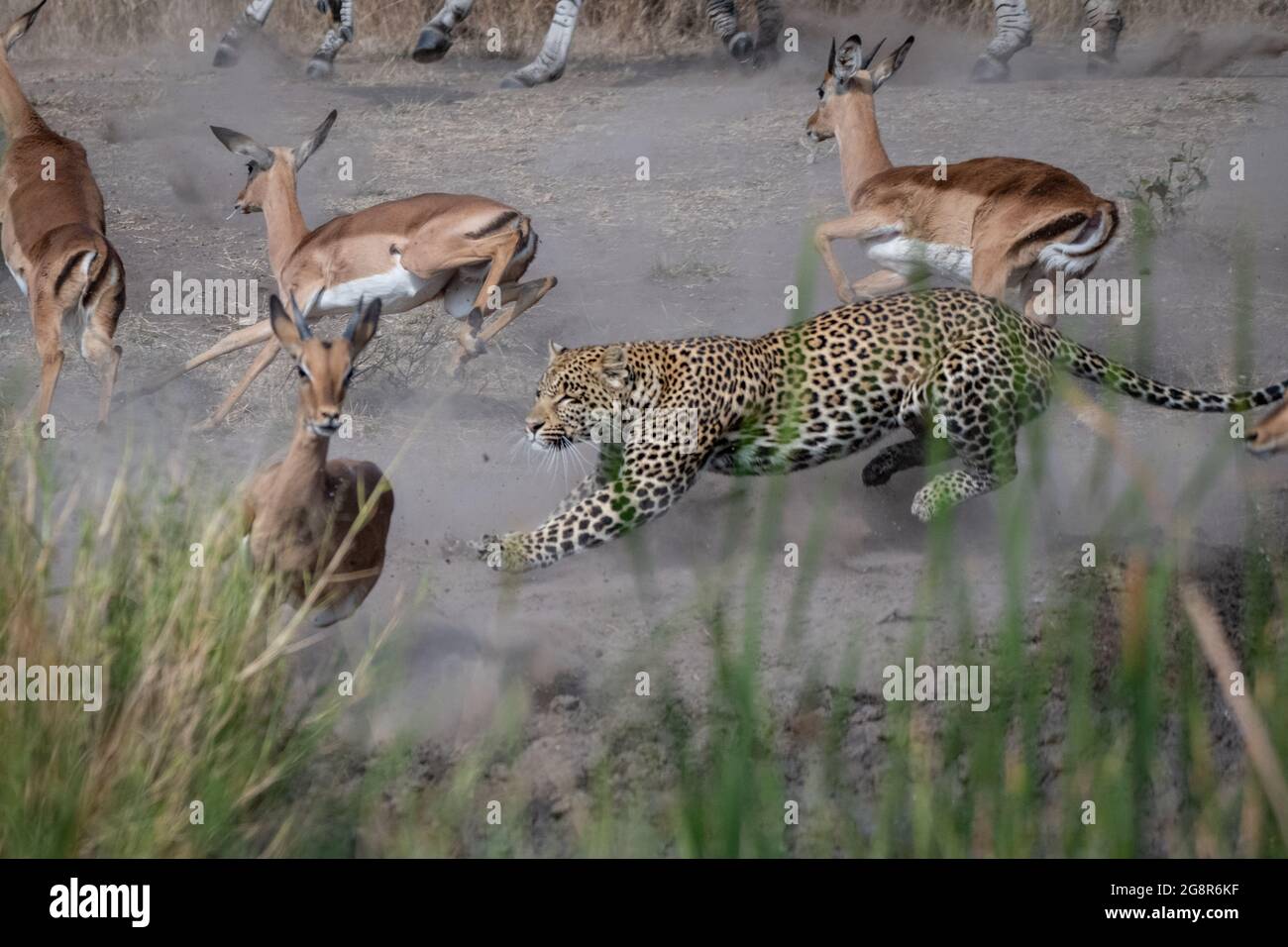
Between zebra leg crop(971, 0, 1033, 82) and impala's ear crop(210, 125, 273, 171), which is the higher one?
zebra leg crop(971, 0, 1033, 82)

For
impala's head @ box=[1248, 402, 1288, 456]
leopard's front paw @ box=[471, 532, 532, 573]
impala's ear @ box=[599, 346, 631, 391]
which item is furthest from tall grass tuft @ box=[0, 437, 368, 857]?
impala's head @ box=[1248, 402, 1288, 456]

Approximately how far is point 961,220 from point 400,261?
302 centimetres

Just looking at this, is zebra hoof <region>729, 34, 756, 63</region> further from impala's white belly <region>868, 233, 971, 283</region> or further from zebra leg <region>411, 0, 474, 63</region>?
impala's white belly <region>868, 233, 971, 283</region>

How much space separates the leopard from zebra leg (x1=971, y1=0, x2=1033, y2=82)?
18.2ft

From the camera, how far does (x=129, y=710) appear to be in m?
6.30

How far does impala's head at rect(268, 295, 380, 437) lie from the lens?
26.1ft

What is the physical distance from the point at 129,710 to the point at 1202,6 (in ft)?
39.5

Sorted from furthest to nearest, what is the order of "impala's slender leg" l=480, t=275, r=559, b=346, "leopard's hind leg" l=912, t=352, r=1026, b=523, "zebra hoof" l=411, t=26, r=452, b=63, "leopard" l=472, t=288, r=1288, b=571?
"zebra hoof" l=411, t=26, r=452, b=63 < "impala's slender leg" l=480, t=275, r=559, b=346 < "leopard's hind leg" l=912, t=352, r=1026, b=523 < "leopard" l=472, t=288, r=1288, b=571

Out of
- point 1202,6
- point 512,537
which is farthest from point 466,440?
point 1202,6

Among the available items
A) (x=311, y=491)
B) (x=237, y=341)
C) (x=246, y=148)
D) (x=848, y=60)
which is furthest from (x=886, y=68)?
(x=311, y=491)

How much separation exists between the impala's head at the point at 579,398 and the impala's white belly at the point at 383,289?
171cm

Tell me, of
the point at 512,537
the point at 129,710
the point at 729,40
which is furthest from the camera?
the point at 729,40

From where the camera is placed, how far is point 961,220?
10742 millimetres

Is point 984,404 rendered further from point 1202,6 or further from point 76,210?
point 1202,6
